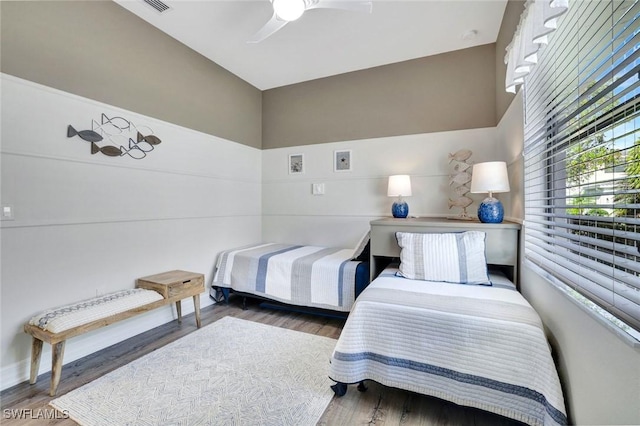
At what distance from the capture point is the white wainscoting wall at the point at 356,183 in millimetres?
3072

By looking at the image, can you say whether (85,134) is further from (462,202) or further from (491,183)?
(462,202)

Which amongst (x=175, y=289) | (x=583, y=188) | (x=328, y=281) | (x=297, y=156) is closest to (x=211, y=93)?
(x=297, y=156)

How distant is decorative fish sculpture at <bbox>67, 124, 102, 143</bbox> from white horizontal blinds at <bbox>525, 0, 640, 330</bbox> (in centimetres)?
295

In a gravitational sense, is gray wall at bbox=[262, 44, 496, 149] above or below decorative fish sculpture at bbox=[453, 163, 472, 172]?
above

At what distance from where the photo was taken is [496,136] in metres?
2.80

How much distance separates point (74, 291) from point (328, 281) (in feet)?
6.57

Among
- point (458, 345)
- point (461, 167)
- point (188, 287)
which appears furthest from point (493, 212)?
point (188, 287)

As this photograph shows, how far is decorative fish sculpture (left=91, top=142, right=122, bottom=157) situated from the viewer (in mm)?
2199

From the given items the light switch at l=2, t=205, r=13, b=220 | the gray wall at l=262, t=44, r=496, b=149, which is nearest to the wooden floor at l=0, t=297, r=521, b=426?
the light switch at l=2, t=205, r=13, b=220

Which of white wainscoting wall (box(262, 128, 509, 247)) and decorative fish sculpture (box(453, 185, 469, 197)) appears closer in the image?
decorative fish sculpture (box(453, 185, 469, 197))

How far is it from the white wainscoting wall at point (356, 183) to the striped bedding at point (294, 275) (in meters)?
0.47

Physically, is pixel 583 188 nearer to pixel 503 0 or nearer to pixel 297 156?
pixel 503 0

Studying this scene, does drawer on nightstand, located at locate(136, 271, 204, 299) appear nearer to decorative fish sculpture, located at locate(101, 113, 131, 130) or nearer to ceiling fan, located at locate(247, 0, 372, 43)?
decorative fish sculpture, located at locate(101, 113, 131, 130)

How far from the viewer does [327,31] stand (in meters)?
2.65
